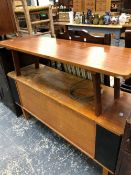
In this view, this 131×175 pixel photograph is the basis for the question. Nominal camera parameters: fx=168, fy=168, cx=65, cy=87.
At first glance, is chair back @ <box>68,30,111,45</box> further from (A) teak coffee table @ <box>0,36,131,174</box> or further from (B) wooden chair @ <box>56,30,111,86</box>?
(A) teak coffee table @ <box>0,36,131,174</box>

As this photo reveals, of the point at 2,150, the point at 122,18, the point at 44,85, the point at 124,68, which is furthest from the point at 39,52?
the point at 122,18

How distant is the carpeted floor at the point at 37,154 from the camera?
54.4 inches

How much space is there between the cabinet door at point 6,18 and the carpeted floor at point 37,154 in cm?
108

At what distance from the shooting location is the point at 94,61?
90 centimetres

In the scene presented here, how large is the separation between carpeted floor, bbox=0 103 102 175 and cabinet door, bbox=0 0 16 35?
1.08 metres

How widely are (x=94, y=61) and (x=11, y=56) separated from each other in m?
1.14

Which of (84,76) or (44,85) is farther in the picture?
(84,76)

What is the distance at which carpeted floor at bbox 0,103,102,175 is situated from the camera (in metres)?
1.38

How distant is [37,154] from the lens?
153cm

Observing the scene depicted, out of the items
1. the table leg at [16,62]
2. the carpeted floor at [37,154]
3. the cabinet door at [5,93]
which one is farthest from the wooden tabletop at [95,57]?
the carpeted floor at [37,154]

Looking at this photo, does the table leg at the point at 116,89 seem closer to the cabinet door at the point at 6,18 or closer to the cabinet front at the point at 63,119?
the cabinet front at the point at 63,119

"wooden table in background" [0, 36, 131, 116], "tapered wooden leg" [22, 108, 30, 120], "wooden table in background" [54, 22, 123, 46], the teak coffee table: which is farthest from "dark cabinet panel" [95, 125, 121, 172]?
"wooden table in background" [54, 22, 123, 46]

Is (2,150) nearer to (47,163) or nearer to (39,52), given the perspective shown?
(47,163)

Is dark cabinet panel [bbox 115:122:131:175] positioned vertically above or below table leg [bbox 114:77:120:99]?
below
